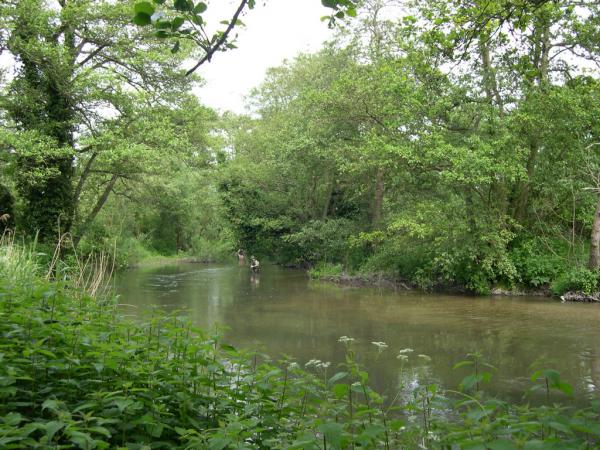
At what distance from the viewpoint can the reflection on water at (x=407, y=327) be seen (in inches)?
332

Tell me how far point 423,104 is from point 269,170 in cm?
1249

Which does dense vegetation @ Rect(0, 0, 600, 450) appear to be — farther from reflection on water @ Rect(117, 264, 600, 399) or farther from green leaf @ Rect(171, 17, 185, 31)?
green leaf @ Rect(171, 17, 185, 31)

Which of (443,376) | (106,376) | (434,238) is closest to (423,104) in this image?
(434,238)

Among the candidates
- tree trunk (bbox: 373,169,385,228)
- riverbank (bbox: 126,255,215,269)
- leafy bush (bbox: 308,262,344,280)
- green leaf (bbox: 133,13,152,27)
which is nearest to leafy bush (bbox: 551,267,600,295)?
tree trunk (bbox: 373,169,385,228)

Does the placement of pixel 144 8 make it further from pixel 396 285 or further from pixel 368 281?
pixel 368 281

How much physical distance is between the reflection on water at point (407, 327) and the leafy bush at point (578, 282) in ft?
3.10

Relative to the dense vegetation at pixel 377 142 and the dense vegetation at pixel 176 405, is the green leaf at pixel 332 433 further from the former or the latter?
the dense vegetation at pixel 377 142

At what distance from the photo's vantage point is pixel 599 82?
786 cm

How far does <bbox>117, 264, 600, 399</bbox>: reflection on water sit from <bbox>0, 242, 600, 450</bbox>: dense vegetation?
0.63 meters

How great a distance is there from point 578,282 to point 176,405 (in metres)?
15.4

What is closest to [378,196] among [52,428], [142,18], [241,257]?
[241,257]

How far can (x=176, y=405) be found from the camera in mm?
3643

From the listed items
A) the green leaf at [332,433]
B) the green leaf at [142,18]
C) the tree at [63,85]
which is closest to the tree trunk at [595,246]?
the tree at [63,85]

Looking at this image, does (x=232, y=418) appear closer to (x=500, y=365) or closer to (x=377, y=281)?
(x=500, y=365)
